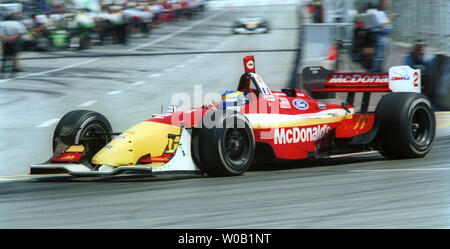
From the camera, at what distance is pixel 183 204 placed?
22.8 ft

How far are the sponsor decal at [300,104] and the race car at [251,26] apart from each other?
114 ft

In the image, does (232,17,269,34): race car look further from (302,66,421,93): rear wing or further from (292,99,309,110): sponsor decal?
(292,99,309,110): sponsor decal

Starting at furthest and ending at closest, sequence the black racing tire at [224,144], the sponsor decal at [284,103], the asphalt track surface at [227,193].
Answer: the sponsor decal at [284,103] < the black racing tire at [224,144] < the asphalt track surface at [227,193]

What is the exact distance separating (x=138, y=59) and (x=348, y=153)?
21.0 metres

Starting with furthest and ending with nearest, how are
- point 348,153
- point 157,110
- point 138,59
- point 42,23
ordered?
point 42,23, point 138,59, point 157,110, point 348,153

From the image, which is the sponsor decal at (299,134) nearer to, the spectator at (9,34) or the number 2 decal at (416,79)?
the number 2 decal at (416,79)

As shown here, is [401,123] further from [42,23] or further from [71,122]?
[42,23]

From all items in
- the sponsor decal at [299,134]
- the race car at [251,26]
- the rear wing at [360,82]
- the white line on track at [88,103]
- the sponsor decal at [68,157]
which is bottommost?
the white line on track at [88,103]

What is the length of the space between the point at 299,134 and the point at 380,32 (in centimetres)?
1005

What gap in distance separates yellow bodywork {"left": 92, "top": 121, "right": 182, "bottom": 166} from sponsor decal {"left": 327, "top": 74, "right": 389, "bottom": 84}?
3.10 metres

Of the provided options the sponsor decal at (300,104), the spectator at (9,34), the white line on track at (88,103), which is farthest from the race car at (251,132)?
the spectator at (9,34)

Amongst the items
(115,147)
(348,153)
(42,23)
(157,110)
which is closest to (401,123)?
(348,153)

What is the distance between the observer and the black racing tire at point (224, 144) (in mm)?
8039

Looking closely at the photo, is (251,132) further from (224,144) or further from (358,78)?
(358,78)
